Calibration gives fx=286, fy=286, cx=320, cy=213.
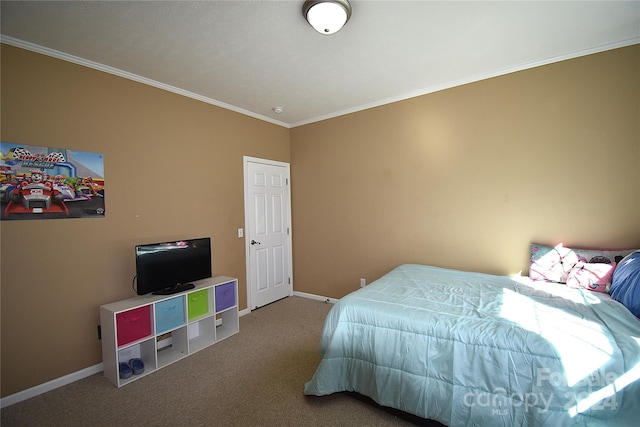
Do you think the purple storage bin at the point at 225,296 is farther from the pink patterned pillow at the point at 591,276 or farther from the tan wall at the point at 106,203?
the pink patterned pillow at the point at 591,276

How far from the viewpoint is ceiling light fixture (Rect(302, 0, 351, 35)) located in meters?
1.82

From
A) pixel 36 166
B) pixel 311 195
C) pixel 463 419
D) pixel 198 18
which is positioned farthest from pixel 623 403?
pixel 36 166

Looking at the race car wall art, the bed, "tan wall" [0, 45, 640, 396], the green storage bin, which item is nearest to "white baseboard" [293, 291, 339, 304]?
"tan wall" [0, 45, 640, 396]

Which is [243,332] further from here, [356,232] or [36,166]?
[36,166]

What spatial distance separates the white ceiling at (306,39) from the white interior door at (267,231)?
127cm

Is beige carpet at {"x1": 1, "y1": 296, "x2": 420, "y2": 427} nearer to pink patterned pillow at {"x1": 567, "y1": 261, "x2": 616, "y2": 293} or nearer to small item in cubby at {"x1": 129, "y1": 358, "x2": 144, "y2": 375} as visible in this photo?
small item in cubby at {"x1": 129, "y1": 358, "x2": 144, "y2": 375}

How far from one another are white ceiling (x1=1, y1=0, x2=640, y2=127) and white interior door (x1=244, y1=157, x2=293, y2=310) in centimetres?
127

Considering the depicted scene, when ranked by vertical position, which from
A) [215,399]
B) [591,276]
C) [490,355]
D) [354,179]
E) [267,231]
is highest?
[354,179]

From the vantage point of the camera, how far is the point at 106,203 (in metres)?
2.61

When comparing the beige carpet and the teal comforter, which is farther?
the beige carpet

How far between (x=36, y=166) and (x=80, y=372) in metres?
1.75

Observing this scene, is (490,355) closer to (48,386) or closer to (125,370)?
(125,370)

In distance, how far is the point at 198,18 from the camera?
2.00 meters

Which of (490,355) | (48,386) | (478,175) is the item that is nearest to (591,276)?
(478,175)
